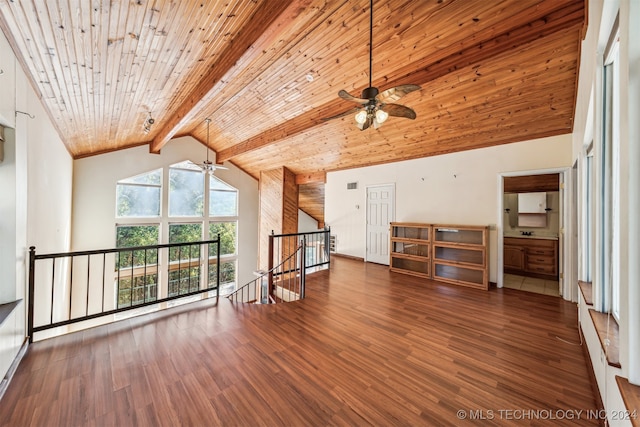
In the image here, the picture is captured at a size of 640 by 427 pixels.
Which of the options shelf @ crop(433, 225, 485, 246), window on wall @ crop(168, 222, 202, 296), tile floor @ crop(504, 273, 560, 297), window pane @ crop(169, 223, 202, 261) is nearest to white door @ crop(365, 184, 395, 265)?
shelf @ crop(433, 225, 485, 246)

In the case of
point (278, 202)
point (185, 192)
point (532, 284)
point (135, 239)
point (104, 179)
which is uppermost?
point (104, 179)

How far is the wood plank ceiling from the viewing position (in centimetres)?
212

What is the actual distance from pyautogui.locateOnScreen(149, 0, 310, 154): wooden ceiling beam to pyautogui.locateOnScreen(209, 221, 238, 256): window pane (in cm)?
502

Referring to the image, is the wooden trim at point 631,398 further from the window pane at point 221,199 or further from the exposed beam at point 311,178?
the window pane at point 221,199

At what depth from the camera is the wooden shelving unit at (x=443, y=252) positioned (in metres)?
4.29

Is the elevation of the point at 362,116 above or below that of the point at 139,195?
above

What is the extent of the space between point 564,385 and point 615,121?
6.47 ft

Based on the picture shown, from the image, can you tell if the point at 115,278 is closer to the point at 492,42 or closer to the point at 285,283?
the point at 285,283

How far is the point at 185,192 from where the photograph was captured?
24.9ft

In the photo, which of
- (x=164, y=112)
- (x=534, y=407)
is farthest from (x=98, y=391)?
(x=164, y=112)

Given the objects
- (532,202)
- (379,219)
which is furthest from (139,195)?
(532,202)

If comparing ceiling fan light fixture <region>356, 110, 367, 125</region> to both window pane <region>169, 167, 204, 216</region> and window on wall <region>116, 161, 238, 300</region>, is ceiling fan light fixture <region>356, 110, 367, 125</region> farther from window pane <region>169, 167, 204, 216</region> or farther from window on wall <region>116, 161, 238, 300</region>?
window pane <region>169, 167, 204, 216</region>

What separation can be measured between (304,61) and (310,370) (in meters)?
3.68

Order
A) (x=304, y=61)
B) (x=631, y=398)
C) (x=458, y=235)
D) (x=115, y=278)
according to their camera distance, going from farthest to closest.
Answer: (x=115, y=278), (x=458, y=235), (x=304, y=61), (x=631, y=398)
